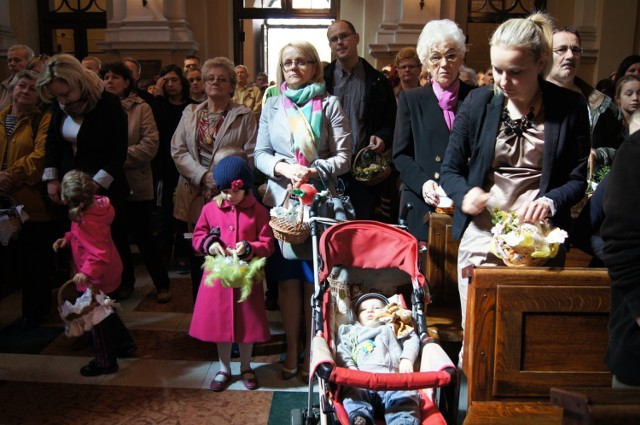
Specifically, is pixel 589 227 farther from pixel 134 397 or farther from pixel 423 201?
pixel 134 397

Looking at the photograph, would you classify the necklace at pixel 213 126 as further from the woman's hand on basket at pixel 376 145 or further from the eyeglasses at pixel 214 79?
the woman's hand on basket at pixel 376 145

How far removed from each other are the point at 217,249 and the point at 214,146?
0.96 meters

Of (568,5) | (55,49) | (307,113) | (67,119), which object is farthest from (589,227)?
(55,49)

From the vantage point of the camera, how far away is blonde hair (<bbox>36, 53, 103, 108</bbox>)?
13.1 ft

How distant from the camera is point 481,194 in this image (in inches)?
100

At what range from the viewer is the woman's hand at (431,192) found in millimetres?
3141

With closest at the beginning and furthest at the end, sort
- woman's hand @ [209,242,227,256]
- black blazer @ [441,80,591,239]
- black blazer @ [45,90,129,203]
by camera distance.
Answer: black blazer @ [441,80,591,239]
woman's hand @ [209,242,227,256]
black blazer @ [45,90,129,203]

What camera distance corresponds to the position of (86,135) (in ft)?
13.8

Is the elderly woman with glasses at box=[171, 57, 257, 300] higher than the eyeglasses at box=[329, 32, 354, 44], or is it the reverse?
the eyeglasses at box=[329, 32, 354, 44]

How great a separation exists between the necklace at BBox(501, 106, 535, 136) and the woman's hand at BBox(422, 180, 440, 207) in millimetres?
634

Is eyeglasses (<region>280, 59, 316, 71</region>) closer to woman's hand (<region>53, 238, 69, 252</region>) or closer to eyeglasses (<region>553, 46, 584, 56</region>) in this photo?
eyeglasses (<region>553, 46, 584, 56</region>)

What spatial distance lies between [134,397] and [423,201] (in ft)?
6.43

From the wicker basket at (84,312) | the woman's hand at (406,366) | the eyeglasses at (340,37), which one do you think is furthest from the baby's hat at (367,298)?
the eyeglasses at (340,37)

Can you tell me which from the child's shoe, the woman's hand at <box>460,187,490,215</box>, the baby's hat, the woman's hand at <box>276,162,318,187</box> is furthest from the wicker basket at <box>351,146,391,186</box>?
the child's shoe
